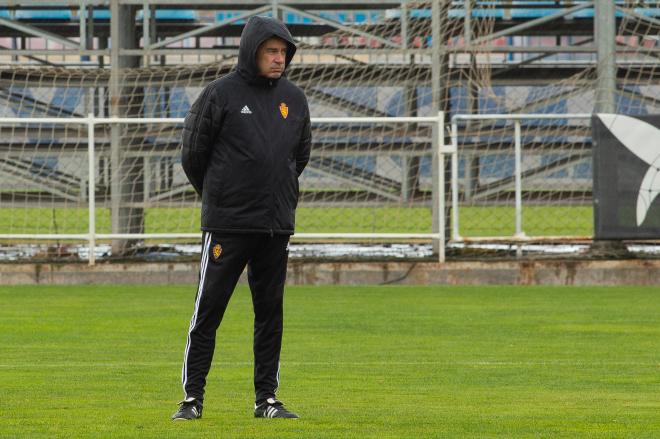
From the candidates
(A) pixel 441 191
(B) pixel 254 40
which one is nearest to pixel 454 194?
(A) pixel 441 191

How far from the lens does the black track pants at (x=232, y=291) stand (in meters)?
5.73

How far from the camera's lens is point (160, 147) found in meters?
17.2

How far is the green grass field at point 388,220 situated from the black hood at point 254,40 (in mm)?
10392

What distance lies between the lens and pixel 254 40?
220 inches

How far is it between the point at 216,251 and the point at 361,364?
103 inches

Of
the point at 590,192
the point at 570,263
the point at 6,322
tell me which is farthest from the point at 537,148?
the point at 6,322

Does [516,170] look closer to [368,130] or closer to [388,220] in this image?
[368,130]

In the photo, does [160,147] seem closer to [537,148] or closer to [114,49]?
[114,49]

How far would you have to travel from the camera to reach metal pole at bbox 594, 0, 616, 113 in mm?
15352

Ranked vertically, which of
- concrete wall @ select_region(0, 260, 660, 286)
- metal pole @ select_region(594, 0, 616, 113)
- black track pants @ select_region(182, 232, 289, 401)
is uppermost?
metal pole @ select_region(594, 0, 616, 113)

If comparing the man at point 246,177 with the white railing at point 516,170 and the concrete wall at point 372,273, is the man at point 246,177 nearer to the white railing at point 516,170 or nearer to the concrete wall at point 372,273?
the concrete wall at point 372,273

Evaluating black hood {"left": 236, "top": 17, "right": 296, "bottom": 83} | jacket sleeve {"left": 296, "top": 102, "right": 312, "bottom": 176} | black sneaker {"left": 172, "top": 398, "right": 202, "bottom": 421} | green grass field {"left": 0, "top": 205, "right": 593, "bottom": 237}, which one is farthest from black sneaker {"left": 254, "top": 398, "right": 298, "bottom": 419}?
green grass field {"left": 0, "top": 205, "right": 593, "bottom": 237}

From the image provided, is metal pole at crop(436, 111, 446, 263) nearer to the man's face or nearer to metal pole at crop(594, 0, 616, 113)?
metal pole at crop(594, 0, 616, 113)

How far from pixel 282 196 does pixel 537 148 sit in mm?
11378
